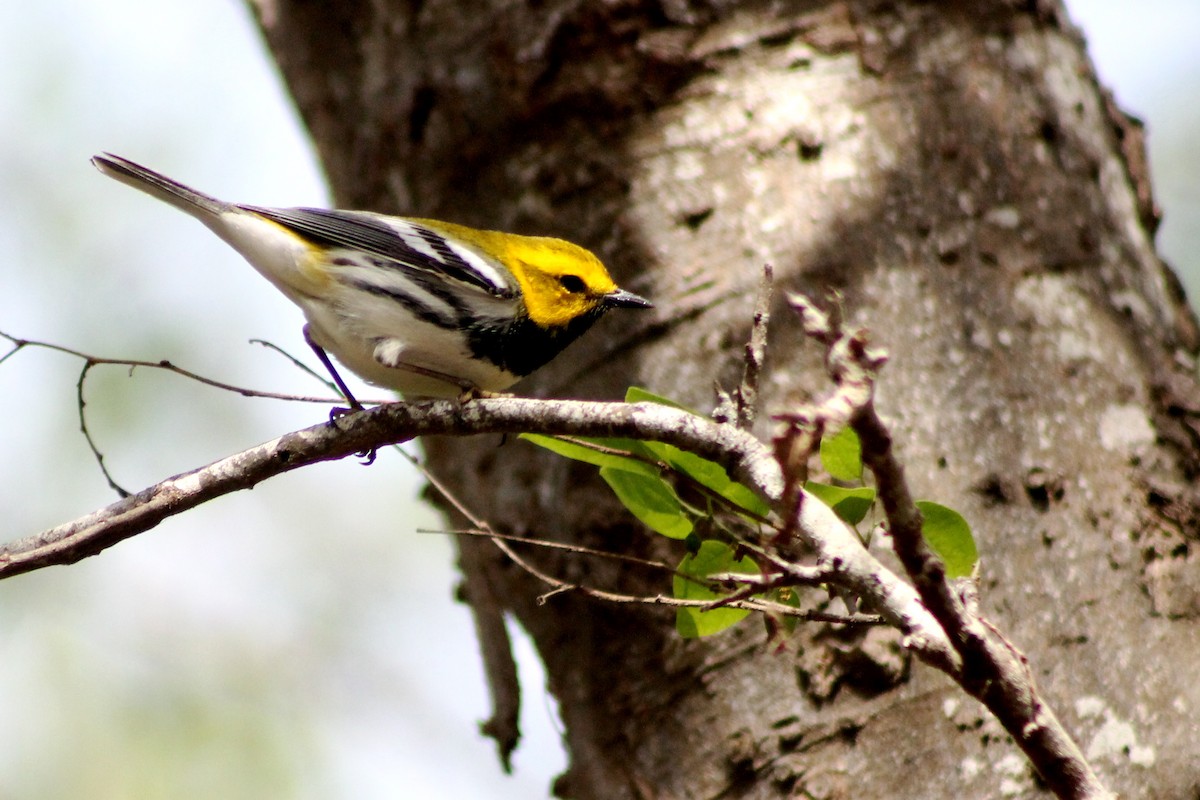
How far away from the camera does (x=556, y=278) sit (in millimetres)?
3348

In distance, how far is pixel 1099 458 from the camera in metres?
2.69

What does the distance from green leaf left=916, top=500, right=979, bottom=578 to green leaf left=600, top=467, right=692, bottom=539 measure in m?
0.44

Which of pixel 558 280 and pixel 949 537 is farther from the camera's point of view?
pixel 558 280

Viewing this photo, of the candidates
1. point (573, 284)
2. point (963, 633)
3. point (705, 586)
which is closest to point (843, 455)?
point (705, 586)

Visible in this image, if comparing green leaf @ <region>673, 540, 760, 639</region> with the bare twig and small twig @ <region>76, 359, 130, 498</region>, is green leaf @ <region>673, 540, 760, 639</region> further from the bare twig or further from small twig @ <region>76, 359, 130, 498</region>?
small twig @ <region>76, 359, 130, 498</region>

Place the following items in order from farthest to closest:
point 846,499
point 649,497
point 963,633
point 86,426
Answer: point 86,426 → point 649,497 → point 846,499 → point 963,633

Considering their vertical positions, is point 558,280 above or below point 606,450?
above

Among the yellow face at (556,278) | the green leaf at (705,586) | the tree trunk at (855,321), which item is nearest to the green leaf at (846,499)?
the green leaf at (705,586)

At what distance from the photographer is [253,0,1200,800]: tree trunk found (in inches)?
97.9

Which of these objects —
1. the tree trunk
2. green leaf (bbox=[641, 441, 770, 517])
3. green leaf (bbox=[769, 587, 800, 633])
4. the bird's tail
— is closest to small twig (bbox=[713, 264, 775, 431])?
green leaf (bbox=[641, 441, 770, 517])

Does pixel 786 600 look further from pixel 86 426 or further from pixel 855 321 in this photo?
pixel 86 426

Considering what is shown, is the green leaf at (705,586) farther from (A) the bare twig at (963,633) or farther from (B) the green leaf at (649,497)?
(A) the bare twig at (963,633)

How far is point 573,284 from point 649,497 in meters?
1.39

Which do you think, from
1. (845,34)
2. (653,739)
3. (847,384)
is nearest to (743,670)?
(653,739)
